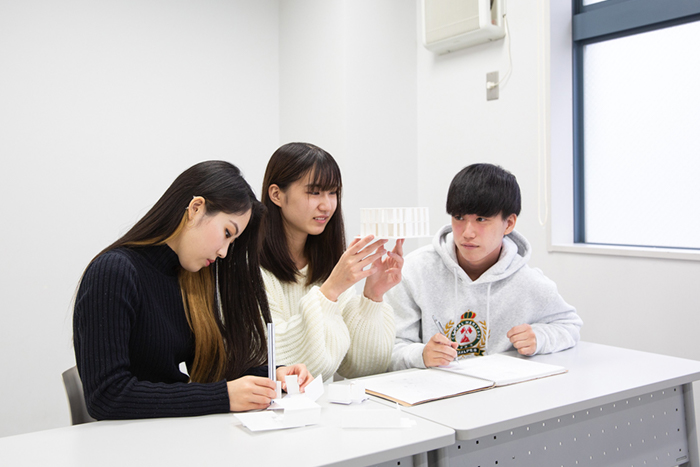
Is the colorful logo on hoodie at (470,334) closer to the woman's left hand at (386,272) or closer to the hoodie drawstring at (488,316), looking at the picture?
the hoodie drawstring at (488,316)

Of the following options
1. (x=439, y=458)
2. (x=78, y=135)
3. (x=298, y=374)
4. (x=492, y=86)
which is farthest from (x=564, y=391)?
(x=78, y=135)

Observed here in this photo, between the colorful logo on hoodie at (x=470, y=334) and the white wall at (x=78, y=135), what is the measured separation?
5.67 feet

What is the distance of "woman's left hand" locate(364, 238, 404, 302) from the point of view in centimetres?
173

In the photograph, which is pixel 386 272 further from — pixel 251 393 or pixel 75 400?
pixel 75 400

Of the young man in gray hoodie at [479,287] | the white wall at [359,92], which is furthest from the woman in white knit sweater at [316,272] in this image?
the white wall at [359,92]

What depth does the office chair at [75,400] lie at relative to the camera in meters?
1.45

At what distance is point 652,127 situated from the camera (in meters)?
2.61

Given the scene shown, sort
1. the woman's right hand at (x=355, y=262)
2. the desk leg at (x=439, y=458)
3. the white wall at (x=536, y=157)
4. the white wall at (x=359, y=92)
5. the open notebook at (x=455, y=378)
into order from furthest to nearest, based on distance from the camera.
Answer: the white wall at (x=359, y=92) < the white wall at (x=536, y=157) < the woman's right hand at (x=355, y=262) < the open notebook at (x=455, y=378) < the desk leg at (x=439, y=458)

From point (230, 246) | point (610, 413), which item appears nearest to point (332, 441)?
point (230, 246)

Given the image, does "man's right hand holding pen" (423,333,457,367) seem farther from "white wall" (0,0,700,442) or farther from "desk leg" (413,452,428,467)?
"white wall" (0,0,700,442)

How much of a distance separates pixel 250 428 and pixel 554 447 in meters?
0.69

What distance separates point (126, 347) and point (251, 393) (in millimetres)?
287

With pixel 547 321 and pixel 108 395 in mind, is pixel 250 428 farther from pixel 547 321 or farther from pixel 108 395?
pixel 547 321

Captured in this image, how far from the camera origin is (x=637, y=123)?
2.66m
